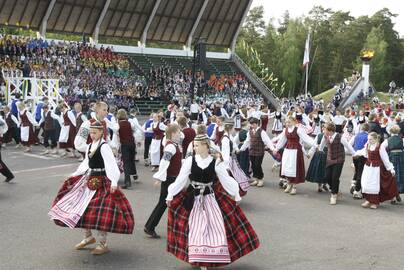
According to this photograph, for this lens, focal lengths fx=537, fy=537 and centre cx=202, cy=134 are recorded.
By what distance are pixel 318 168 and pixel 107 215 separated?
223 inches

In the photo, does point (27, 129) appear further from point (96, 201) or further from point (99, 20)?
point (99, 20)

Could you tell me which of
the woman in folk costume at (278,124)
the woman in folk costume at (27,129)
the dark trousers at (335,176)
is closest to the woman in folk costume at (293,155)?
the dark trousers at (335,176)

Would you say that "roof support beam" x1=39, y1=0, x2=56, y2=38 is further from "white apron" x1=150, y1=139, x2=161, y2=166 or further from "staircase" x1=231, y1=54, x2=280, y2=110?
"white apron" x1=150, y1=139, x2=161, y2=166

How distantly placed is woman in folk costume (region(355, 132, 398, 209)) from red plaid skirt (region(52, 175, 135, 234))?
5031mm

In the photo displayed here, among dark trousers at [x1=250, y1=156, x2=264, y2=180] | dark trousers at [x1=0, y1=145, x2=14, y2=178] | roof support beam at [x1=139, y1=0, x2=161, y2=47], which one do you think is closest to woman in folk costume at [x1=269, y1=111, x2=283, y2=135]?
dark trousers at [x1=250, y1=156, x2=264, y2=180]

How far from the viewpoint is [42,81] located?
24.0 m

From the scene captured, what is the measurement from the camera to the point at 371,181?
9484mm

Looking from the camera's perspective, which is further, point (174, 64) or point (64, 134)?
point (174, 64)

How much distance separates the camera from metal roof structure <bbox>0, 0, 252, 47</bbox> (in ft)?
115

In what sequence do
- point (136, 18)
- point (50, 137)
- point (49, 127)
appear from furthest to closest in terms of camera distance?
point (136, 18) < point (50, 137) < point (49, 127)

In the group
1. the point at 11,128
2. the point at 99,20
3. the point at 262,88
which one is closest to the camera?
the point at 11,128

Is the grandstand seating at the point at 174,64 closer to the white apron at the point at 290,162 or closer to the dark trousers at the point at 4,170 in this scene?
the dark trousers at the point at 4,170

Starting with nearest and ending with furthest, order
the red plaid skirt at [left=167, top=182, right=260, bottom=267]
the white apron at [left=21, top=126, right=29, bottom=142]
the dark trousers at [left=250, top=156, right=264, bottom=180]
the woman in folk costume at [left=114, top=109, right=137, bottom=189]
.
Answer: the red plaid skirt at [left=167, top=182, right=260, bottom=267]
the woman in folk costume at [left=114, top=109, right=137, bottom=189]
the dark trousers at [left=250, top=156, right=264, bottom=180]
the white apron at [left=21, top=126, right=29, bottom=142]

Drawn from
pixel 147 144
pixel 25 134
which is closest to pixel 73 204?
pixel 147 144
